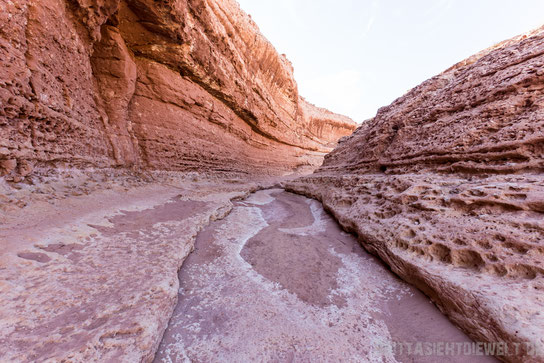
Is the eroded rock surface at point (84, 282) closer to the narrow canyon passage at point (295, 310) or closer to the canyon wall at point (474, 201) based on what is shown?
the narrow canyon passage at point (295, 310)

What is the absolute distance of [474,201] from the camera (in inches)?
100

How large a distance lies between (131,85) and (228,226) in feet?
19.7

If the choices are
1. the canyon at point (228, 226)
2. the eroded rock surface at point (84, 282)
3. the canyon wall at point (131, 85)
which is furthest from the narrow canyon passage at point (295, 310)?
the canyon wall at point (131, 85)

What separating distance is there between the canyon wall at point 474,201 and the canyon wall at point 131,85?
19.9 ft

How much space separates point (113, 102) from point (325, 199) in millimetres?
7303

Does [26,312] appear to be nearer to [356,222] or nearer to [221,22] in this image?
[356,222]

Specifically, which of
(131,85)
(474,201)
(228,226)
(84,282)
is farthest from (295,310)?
(131,85)

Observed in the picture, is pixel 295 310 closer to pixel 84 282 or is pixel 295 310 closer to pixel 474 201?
pixel 84 282

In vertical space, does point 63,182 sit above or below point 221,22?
below

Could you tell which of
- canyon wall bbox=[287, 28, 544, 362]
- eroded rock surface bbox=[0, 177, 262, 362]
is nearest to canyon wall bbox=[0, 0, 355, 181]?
eroded rock surface bbox=[0, 177, 262, 362]

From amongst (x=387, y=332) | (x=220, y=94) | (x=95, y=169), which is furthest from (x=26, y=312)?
(x=220, y=94)

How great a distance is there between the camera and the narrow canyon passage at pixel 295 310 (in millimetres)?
1567

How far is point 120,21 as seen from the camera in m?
5.69

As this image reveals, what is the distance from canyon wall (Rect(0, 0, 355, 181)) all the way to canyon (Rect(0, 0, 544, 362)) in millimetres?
48
